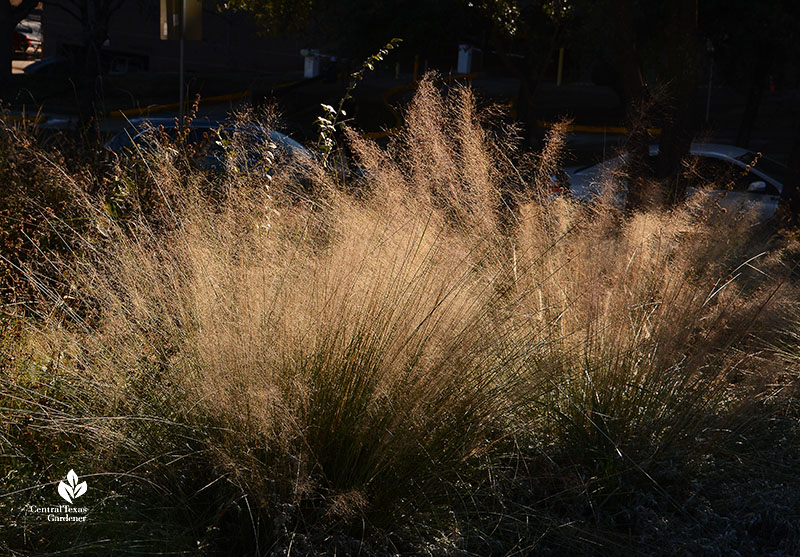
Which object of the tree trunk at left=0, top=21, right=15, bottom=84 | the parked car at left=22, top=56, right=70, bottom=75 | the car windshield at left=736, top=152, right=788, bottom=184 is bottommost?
the car windshield at left=736, top=152, right=788, bottom=184

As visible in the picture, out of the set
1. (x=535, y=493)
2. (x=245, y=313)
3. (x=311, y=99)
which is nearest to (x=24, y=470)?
(x=245, y=313)

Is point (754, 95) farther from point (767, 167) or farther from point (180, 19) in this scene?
point (180, 19)

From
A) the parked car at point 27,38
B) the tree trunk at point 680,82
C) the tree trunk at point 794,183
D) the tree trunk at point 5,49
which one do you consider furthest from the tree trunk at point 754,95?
the parked car at point 27,38

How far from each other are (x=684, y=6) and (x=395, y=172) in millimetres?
6251

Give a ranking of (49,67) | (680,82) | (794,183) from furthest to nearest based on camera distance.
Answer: (49,67)
(794,183)
(680,82)

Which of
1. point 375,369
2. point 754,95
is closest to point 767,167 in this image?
point 754,95

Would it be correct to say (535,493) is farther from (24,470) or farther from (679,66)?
(679,66)

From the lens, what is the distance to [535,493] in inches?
140

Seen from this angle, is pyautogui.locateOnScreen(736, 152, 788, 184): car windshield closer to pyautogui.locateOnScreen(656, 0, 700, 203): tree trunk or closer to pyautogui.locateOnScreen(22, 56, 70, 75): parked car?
pyautogui.locateOnScreen(656, 0, 700, 203): tree trunk

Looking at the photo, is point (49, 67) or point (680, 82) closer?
point (680, 82)

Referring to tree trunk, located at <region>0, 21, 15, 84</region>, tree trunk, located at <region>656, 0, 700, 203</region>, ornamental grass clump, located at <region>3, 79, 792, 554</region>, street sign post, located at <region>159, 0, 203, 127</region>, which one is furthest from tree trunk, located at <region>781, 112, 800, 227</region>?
tree trunk, located at <region>0, 21, 15, 84</region>

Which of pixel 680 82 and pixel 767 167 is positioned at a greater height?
pixel 680 82

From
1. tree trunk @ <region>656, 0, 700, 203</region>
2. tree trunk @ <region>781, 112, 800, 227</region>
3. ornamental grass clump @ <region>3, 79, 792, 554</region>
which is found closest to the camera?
ornamental grass clump @ <region>3, 79, 792, 554</region>

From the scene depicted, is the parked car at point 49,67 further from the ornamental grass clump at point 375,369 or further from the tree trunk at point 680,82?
the ornamental grass clump at point 375,369
